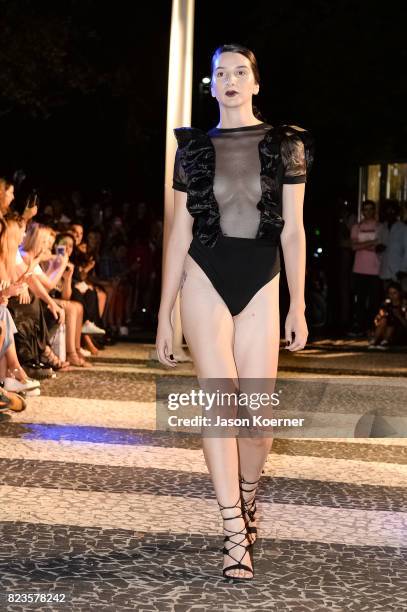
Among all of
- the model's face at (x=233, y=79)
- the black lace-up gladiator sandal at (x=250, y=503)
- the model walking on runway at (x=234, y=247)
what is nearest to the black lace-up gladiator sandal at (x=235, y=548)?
the model walking on runway at (x=234, y=247)

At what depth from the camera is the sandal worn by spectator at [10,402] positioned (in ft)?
31.2

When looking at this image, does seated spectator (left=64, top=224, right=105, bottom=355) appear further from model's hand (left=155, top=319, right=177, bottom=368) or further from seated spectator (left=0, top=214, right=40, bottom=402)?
model's hand (left=155, top=319, right=177, bottom=368)

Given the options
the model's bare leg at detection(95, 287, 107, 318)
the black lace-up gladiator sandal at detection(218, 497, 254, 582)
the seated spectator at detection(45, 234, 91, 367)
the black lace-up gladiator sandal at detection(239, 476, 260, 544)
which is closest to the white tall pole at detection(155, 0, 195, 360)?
the seated spectator at detection(45, 234, 91, 367)

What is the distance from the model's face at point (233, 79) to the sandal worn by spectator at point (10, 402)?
4457mm

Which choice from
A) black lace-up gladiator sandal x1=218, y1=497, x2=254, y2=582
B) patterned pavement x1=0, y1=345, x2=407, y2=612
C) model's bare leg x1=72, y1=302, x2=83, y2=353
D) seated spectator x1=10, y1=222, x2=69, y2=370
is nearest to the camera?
patterned pavement x1=0, y1=345, x2=407, y2=612

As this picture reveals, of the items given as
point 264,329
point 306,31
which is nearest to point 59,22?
point 306,31

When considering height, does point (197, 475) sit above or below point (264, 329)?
below

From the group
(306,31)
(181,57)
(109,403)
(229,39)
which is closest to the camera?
(109,403)

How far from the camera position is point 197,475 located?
749cm

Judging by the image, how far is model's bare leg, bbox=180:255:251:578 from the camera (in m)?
5.33

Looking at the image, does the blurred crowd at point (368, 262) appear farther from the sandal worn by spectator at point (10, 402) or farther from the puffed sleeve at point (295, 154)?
the puffed sleeve at point (295, 154)

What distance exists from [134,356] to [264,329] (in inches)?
356

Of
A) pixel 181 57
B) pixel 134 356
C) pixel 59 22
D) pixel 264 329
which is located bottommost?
pixel 134 356

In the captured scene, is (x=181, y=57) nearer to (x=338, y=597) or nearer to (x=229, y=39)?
(x=338, y=597)
